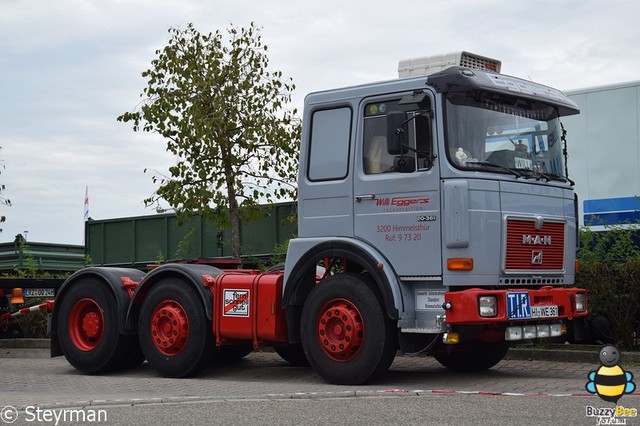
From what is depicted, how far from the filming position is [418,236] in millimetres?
10695

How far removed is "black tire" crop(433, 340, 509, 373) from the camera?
12312mm

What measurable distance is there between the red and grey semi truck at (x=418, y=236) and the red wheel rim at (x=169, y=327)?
0.04 meters

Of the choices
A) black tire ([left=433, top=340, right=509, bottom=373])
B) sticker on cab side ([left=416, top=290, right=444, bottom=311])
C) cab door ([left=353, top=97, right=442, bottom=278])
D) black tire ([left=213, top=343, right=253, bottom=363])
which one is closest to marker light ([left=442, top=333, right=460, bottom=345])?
sticker on cab side ([left=416, top=290, right=444, bottom=311])

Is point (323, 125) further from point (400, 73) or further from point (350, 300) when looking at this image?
point (350, 300)

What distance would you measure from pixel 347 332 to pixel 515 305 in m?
1.76

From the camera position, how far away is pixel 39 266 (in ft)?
77.0

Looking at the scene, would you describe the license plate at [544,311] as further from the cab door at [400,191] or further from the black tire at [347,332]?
the black tire at [347,332]

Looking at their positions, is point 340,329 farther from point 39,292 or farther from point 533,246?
point 39,292

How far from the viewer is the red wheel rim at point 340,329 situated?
10.9 metres

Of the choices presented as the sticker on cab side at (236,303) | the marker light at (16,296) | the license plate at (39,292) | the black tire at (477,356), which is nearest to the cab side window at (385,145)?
the sticker on cab side at (236,303)

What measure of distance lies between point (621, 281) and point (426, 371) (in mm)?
2781

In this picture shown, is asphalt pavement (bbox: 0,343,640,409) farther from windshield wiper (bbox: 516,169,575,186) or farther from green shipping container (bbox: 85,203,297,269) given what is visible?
green shipping container (bbox: 85,203,297,269)

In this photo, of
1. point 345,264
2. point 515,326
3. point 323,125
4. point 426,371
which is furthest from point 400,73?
point 426,371

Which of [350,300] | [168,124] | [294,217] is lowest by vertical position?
[350,300]
